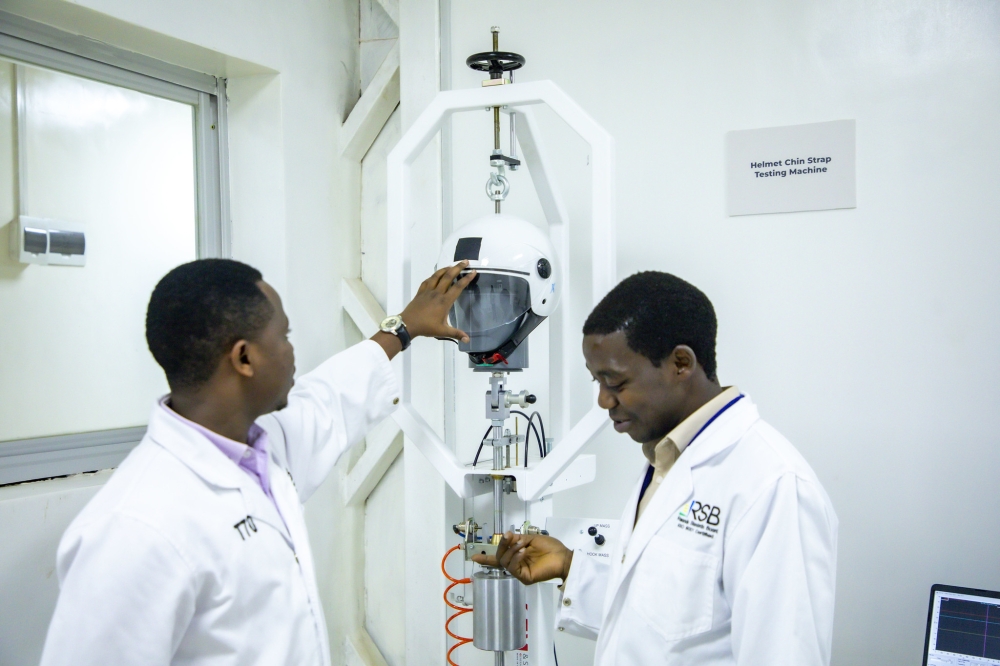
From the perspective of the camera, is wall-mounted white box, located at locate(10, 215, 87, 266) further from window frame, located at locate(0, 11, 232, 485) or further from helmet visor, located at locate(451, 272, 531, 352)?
helmet visor, located at locate(451, 272, 531, 352)

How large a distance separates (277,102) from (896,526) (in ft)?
6.53

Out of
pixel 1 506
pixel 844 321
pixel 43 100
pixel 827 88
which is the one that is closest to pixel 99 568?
pixel 1 506

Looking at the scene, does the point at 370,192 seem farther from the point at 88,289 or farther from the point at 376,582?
the point at 376,582

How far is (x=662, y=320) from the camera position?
3.98 feet

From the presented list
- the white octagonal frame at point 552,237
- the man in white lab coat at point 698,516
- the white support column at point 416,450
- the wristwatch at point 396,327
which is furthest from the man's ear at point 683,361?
the white support column at point 416,450

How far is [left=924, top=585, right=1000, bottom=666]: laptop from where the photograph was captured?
1.66 meters

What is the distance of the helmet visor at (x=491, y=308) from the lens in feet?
5.31

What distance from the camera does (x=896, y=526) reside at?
6.20ft

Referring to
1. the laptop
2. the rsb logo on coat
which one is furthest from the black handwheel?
the laptop

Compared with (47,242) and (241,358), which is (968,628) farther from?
(47,242)

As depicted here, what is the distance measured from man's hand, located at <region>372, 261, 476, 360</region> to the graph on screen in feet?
4.06

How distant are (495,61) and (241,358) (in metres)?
0.91

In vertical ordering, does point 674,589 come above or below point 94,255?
below

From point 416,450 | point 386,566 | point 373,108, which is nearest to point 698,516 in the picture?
point 416,450
